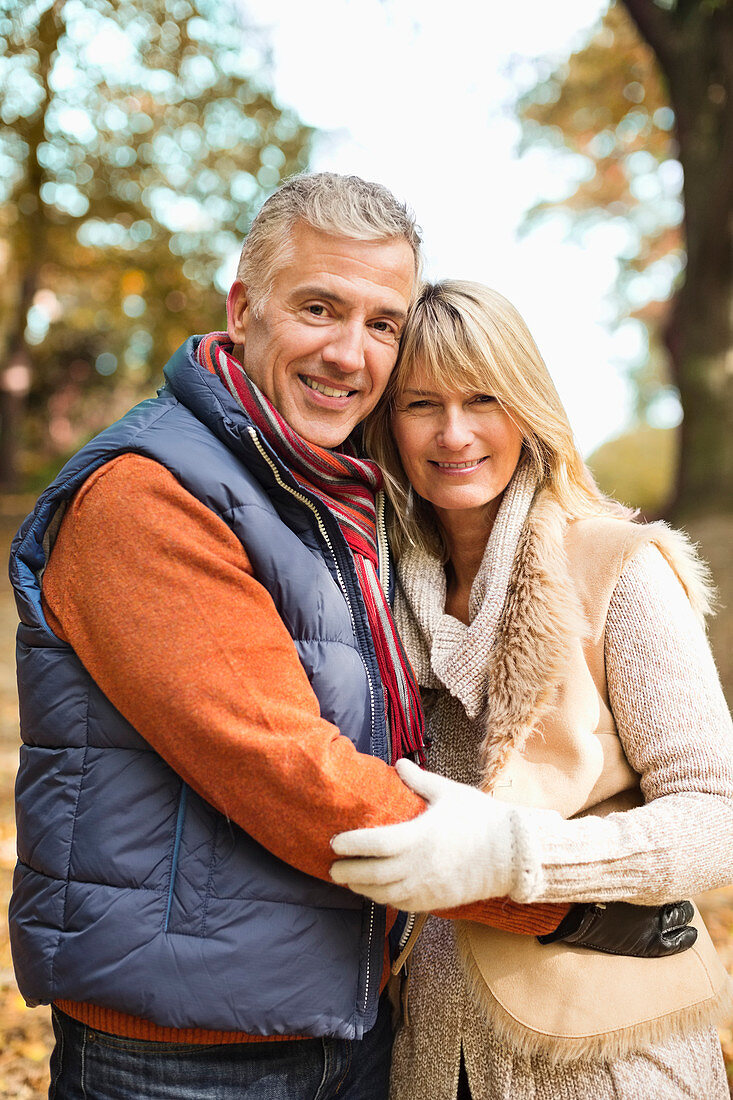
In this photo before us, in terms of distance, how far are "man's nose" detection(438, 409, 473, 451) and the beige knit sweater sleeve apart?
0.51 m

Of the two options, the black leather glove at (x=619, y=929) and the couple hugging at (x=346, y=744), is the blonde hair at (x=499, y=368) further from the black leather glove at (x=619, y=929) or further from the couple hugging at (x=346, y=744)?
the black leather glove at (x=619, y=929)

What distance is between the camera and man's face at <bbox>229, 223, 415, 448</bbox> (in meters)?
2.05

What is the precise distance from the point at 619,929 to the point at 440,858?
1.63 feet

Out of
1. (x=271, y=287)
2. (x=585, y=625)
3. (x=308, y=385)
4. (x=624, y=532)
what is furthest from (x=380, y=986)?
(x=271, y=287)

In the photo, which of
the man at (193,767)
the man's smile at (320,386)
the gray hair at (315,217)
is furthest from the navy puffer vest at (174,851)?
the gray hair at (315,217)

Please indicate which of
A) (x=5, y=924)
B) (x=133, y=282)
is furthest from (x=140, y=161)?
(x=5, y=924)

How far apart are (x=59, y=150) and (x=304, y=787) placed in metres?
11.7

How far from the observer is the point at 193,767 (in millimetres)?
1536

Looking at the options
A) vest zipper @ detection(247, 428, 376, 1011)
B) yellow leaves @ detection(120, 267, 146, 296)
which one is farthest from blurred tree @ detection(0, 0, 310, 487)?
vest zipper @ detection(247, 428, 376, 1011)

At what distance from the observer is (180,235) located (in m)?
Answer: 13.1

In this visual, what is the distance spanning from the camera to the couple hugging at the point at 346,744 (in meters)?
1.54

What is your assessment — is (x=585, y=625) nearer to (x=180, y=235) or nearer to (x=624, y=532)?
(x=624, y=532)

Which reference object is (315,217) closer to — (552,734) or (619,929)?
(552,734)

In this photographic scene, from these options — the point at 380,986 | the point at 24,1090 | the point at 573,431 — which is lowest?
the point at 24,1090
